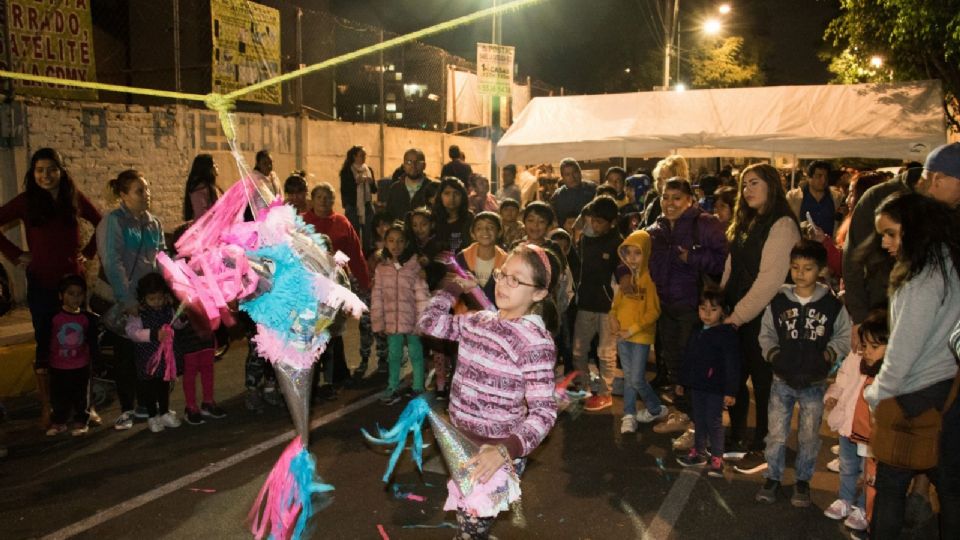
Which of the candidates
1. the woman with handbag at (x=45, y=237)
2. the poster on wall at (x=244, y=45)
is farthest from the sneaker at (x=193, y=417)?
the poster on wall at (x=244, y=45)

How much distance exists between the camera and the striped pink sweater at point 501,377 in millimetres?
2797

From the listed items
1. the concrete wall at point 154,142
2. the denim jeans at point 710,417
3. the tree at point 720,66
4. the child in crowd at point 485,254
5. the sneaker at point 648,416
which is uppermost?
the tree at point 720,66

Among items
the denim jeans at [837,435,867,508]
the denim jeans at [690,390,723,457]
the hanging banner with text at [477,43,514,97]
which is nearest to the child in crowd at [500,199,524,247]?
the denim jeans at [690,390,723,457]

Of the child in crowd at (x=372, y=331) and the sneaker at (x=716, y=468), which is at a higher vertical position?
the child in crowd at (x=372, y=331)

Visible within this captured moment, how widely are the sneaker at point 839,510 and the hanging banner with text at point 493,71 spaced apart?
8847 millimetres

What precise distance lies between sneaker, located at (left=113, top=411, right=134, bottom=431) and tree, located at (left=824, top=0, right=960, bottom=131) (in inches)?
411

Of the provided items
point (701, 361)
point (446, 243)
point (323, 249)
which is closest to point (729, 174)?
point (446, 243)

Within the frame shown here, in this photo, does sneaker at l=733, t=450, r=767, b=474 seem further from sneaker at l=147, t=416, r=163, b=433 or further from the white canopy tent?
the white canopy tent

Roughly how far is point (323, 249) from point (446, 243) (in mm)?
3418

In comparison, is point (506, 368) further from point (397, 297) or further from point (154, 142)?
point (154, 142)

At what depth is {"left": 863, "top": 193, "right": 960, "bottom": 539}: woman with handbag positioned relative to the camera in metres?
3.00

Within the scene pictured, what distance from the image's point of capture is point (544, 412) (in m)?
2.72

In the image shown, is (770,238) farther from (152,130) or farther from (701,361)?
(152,130)

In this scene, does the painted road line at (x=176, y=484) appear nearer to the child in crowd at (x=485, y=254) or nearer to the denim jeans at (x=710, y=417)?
the child in crowd at (x=485, y=254)
